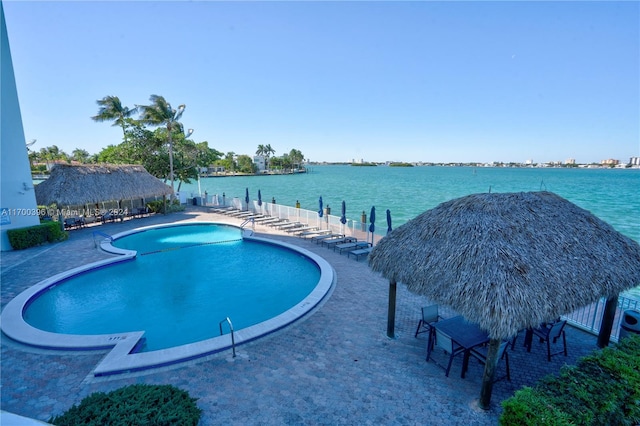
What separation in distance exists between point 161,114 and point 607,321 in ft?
93.1

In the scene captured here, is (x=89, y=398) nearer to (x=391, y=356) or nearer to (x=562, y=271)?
(x=391, y=356)

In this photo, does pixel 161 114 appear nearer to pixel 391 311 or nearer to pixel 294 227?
pixel 294 227

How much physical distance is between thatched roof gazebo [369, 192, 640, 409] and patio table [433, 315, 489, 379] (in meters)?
0.68

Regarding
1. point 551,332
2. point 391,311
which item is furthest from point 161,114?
point 551,332

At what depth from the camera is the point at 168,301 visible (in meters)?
10.1

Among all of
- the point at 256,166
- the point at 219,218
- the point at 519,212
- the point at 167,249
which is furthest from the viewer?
the point at 256,166

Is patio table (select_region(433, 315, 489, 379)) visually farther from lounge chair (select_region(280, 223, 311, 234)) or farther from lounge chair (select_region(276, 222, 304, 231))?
lounge chair (select_region(276, 222, 304, 231))

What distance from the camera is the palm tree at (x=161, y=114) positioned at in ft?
79.7

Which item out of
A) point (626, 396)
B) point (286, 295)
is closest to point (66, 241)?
point (286, 295)

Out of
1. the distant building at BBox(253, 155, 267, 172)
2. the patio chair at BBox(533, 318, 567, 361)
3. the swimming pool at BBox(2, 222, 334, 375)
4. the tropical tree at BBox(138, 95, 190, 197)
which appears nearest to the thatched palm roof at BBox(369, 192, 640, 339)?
the patio chair at BBox(533, 318, 567, 361)

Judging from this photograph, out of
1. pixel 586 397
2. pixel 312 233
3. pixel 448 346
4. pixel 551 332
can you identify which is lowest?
pixel 312 233

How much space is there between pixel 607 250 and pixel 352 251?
8889 mm

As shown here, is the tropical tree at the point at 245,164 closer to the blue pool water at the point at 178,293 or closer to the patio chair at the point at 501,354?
the blue pool water at the point at 178,293

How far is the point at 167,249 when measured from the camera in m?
15.6
